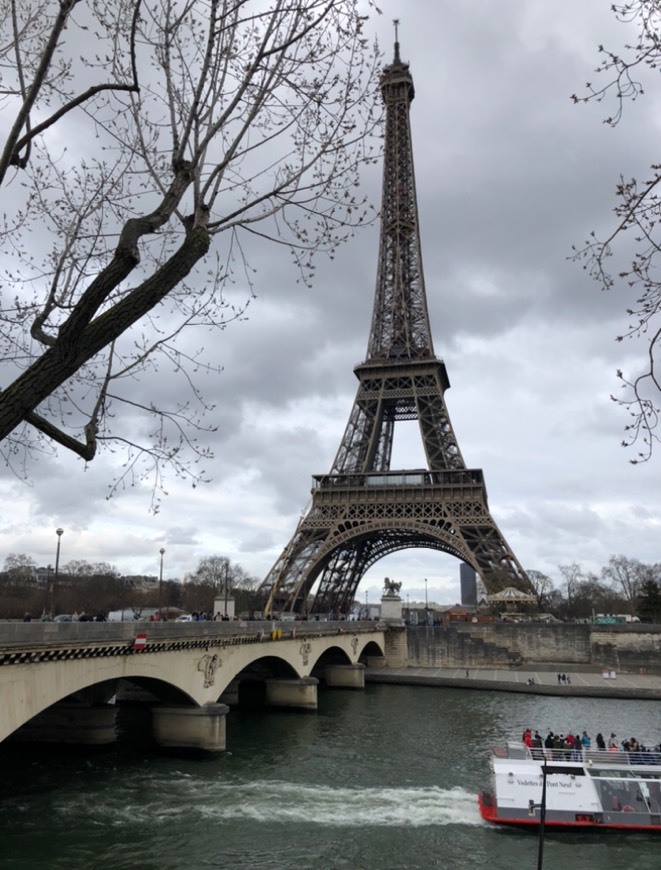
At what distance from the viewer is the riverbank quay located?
46.5 m

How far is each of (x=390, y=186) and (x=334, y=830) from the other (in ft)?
249

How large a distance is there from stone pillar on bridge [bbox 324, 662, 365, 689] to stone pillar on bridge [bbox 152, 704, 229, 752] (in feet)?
81.4

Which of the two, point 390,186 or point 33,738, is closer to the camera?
point 33,738

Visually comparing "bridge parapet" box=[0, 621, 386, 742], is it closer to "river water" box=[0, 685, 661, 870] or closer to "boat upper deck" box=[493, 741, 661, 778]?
"river water" box=[0, 685, 661, 870]

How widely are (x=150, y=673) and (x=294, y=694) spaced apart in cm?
1838

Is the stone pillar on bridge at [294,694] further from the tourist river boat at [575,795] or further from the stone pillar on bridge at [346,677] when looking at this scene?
the tourist river boat at [575,795]

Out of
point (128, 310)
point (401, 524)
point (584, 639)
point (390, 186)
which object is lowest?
point (584, 639)

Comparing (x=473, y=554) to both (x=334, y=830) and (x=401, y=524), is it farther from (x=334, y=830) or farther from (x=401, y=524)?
(x=334, y=830)

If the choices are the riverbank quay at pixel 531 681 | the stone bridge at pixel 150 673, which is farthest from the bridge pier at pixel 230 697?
the riverbank quay at pixel 531 681

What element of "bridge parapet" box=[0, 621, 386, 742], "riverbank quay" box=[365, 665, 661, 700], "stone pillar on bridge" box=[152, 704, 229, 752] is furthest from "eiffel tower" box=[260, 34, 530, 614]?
"stone pillar on bridge" box=[152, 704, 229, 752]

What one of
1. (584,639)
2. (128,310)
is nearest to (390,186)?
(584,639)

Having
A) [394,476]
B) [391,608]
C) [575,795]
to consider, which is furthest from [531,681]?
[575,795]

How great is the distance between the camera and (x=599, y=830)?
65.2 ft

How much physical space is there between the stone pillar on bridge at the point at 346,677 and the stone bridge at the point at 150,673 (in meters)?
5.08
